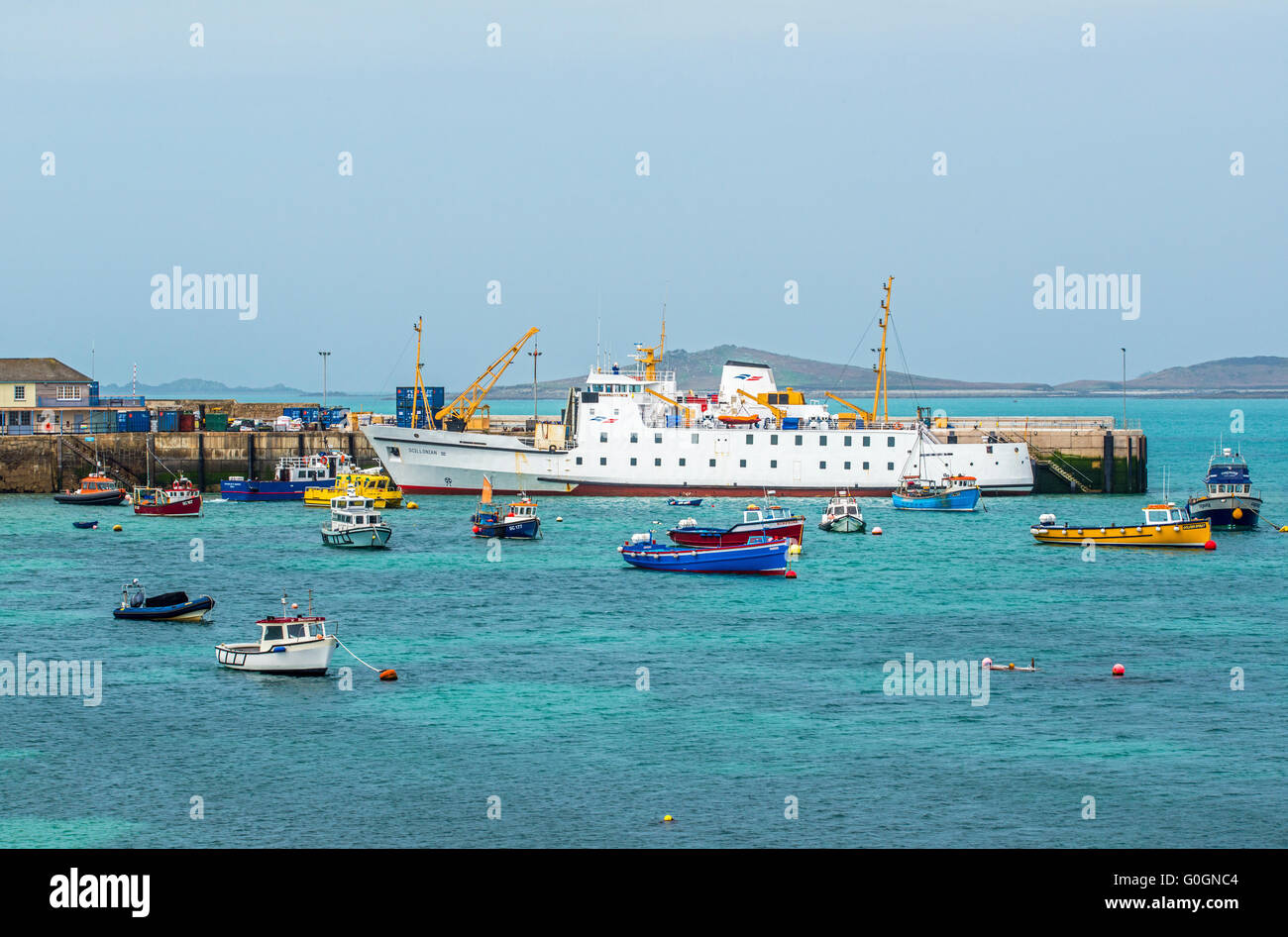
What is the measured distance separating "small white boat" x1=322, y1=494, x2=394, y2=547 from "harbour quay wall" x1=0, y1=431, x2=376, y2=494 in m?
32.0

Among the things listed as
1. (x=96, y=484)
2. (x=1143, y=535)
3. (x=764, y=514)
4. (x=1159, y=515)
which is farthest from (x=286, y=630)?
(x=96, y=484)

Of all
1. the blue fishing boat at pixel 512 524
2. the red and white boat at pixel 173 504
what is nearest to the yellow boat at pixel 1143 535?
the blue fishing boat at pixel 512 524

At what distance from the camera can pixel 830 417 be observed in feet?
316

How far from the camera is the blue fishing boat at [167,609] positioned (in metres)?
48.8

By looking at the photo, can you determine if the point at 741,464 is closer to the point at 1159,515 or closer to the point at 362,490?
the point at 362,490

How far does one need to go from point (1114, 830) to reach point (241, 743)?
63.8 ft

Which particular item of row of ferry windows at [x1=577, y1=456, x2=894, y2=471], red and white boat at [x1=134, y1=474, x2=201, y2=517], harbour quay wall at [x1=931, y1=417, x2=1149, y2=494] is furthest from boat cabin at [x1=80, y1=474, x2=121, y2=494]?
harbour quay wall at [x1=931, y1=417, x2=1149, y2=494]

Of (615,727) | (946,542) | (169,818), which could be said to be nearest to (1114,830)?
(615,727)

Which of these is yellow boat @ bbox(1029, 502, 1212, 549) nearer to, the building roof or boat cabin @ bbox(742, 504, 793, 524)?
boat cabin @ bbox(742, 504, 793, 524)

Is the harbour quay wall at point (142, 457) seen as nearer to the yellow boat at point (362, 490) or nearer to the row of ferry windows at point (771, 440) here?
the yellow boat at point (362, 490)

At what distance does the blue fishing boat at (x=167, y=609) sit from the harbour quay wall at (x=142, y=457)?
51.6 meters

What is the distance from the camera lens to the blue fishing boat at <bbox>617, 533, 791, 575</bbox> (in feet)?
202
